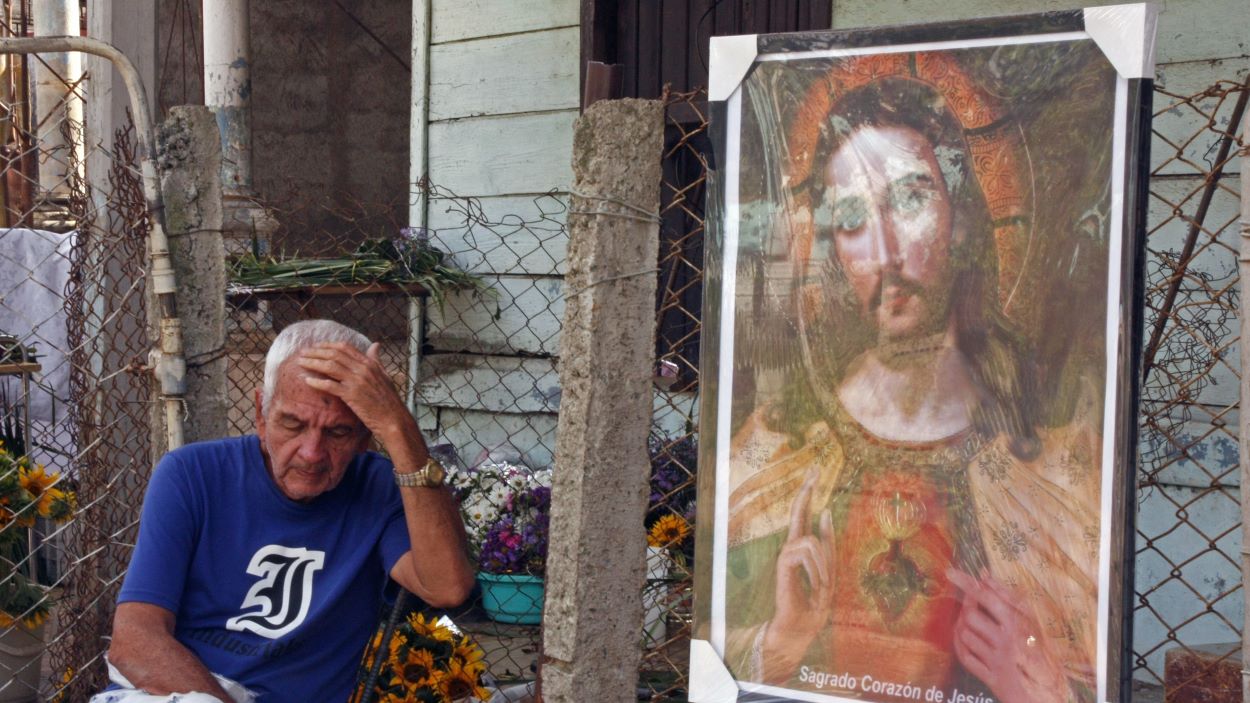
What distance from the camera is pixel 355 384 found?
2.68 metres

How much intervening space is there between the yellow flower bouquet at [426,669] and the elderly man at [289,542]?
536mm

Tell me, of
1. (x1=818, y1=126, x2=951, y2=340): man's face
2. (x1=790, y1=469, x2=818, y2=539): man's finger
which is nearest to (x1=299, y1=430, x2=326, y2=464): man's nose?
(x1=790, y1=469, x2=818, y2=539): man's finger

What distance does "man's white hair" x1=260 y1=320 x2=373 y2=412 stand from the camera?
2.75m

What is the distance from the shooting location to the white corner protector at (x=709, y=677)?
2.41 m

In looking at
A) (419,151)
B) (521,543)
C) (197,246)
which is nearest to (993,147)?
(197,246)

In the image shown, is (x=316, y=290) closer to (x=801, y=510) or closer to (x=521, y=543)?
(x=521, y=543)

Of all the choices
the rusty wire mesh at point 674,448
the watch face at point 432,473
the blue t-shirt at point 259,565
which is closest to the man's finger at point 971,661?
the rusty wire mesh at point 674,448

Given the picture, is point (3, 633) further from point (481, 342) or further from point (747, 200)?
point (747, 200)

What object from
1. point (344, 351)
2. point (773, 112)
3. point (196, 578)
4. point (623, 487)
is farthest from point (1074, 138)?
point (196, 578)

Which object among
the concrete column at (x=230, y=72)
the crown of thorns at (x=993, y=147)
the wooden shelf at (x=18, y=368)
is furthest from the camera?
the concrete column at (x=230, y=72)

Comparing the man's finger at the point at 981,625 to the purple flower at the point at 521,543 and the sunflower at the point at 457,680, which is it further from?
the purple flower at the point at 521,543

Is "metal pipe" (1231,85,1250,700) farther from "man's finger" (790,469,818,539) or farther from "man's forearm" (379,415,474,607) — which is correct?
"man's forearm" (379,415,474,607)

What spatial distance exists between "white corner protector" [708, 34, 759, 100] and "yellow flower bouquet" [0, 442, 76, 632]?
2.54 m

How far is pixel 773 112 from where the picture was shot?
7.84 feet
